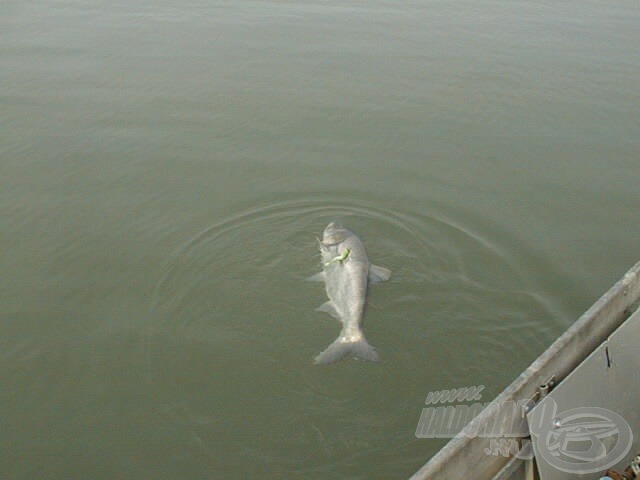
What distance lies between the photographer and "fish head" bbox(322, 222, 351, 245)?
8766 millimetres

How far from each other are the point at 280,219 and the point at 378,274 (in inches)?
80.7

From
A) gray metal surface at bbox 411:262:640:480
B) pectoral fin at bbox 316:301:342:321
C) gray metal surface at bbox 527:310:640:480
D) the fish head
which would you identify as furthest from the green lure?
gray metal surface at bbox 527:310:640:480

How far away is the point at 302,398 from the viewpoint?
21.9 ft

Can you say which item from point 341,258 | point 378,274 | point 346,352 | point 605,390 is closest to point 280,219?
point 341,258

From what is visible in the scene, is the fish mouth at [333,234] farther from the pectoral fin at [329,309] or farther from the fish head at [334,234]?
the pectoral fin at [329,309]

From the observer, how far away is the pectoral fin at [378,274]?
319 inches

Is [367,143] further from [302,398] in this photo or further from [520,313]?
[302,398]

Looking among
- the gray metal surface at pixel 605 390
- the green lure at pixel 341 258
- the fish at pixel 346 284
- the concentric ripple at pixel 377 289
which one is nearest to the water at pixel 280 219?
the concentric ripple at pixel 377 289

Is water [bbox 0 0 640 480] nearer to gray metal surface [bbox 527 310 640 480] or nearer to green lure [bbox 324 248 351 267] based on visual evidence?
green lure [bbox 324 248 351 267]

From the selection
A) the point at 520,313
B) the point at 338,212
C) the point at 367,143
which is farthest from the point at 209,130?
the point at 520,313

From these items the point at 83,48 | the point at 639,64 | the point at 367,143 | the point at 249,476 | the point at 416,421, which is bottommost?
the point at 249,476

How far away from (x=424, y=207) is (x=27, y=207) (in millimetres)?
Result: 5871

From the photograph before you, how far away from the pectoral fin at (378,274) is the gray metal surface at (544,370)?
9.71 feet

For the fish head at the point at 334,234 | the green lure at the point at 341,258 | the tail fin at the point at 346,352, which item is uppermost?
the fish head at the point at 334,234
